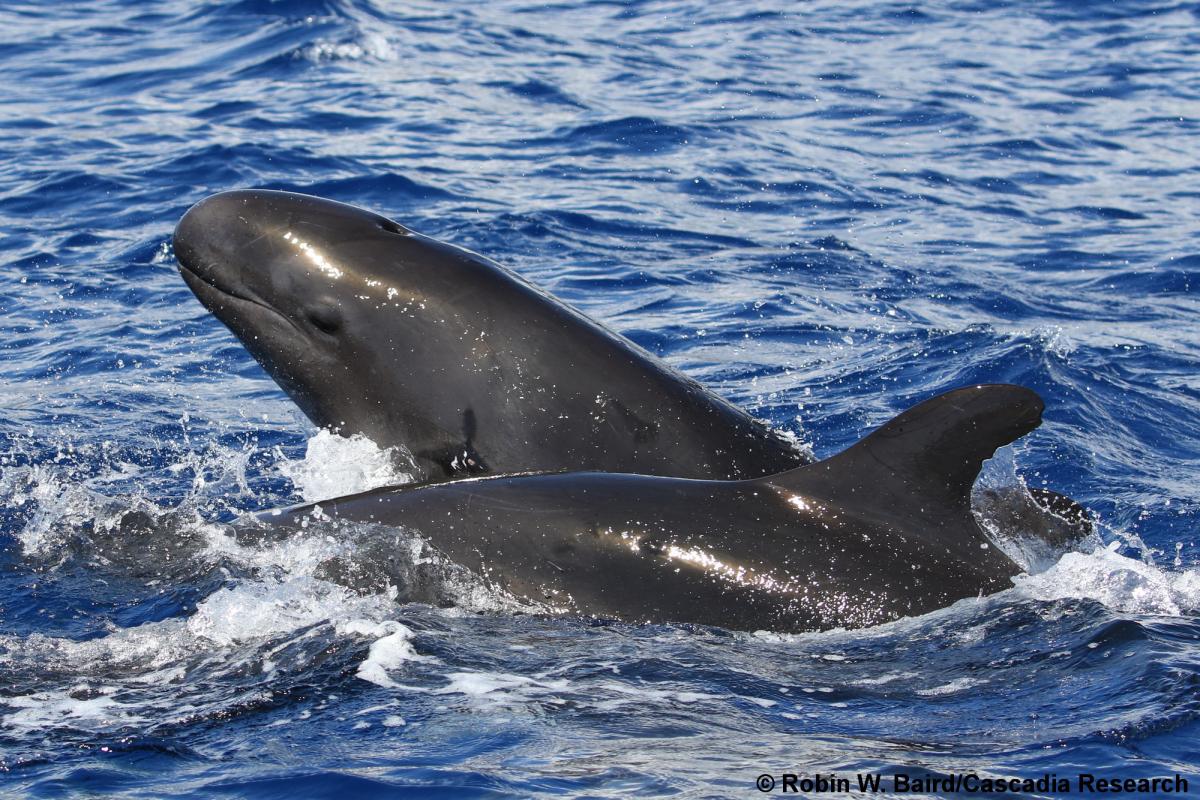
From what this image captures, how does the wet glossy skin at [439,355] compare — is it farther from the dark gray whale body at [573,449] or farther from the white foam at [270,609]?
the white foam at [270,609]

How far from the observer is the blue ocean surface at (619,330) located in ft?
23.1

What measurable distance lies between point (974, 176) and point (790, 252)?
5.69 m

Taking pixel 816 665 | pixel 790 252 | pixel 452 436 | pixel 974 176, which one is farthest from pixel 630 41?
pixel 816 665

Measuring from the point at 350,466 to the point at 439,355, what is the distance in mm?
970

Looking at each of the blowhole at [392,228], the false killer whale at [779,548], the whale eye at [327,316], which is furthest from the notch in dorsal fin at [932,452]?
the blowhole at [392,228]

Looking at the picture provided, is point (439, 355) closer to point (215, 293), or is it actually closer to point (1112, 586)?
point (215, 293)

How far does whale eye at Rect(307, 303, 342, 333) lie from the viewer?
9766mm

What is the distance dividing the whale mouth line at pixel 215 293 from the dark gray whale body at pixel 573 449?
1 cm

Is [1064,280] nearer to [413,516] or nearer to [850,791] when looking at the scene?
[413,516]

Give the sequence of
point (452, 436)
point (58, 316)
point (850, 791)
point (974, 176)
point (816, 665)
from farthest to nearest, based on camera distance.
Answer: point (974, 176) < point (58, 316) < point (452, 436) < point (816, 665) < point (850, 791)

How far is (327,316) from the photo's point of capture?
9.77 metres

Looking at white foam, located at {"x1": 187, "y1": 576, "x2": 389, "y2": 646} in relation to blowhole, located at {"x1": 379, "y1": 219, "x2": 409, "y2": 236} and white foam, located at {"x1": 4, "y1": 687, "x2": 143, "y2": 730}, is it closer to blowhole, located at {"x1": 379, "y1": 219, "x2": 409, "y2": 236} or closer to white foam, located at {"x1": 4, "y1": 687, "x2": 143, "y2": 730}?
white foam, located at {"x1": 4, "y1": 687, "x2": 143, "y2": 730}

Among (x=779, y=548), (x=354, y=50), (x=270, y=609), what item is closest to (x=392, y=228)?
(x=270, y=609)

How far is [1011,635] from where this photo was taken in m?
7.88
